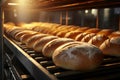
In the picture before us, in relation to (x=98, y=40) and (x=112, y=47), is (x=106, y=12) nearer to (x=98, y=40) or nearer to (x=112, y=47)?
(x=98, y=40)

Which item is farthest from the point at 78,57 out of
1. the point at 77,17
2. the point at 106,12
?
the point at 77,17

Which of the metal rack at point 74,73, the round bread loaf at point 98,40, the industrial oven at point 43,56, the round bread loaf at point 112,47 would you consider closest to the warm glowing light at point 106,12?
the industrial oven at point 43,56

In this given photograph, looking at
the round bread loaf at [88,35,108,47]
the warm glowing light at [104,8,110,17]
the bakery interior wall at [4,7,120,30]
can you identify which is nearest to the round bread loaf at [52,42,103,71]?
the round bread loaf at [88,35,108,47]

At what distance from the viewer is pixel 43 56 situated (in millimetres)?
1478

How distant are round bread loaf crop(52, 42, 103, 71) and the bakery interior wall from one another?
1.55 metres

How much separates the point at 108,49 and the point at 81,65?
0.41 meters

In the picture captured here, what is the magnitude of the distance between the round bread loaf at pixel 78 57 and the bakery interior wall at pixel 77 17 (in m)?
1.55

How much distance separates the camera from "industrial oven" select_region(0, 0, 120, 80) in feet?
3.45

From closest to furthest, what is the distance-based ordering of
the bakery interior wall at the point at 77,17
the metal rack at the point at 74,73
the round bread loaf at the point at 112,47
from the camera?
the metal rack at the point at 74,73 < the round bread loaf at the point at 112,47 < the bakery interior wall at the point at 77,17

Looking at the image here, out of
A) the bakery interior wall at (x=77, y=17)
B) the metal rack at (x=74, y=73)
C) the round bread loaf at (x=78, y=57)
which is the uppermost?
the bakery interior wall at (x=77, y=17)

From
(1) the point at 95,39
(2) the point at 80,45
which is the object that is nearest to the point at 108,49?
(1) the point at 95,39

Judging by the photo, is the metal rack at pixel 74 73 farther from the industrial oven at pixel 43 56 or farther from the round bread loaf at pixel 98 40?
the round bread loaf at pixel 98 40

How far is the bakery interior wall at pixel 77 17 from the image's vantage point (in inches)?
106

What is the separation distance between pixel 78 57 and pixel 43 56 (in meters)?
0.47
